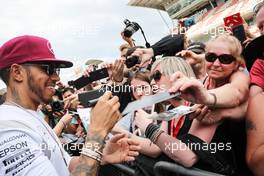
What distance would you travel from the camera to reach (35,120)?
2.03m

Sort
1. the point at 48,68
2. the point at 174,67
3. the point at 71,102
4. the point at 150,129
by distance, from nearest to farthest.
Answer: the point at 48,68 < the point at 150,129 < the point at 174,67 < the point at 71,102

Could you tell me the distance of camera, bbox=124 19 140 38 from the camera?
4094 millimetres

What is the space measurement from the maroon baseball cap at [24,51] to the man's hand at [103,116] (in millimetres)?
522

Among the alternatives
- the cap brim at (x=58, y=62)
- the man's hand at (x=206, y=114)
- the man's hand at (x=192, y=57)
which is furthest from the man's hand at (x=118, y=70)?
the man's hand at (x=206, y=114)

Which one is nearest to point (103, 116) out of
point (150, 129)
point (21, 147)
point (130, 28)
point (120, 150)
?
point (21, 147)

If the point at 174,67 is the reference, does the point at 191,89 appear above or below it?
above

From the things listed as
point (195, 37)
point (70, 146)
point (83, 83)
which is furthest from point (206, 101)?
point (195, 37)

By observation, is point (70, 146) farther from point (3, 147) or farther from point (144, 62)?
point (3, 147)

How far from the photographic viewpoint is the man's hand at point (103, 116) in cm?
184

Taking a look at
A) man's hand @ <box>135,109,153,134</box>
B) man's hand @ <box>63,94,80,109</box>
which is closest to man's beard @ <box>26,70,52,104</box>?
man's hand @ <box>135,109,153,134</box>

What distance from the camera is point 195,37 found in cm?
2627

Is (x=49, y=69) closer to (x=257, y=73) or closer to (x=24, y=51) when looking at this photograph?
(x=24, y=51)

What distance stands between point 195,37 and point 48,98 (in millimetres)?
24891

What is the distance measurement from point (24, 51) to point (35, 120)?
0.41 m
